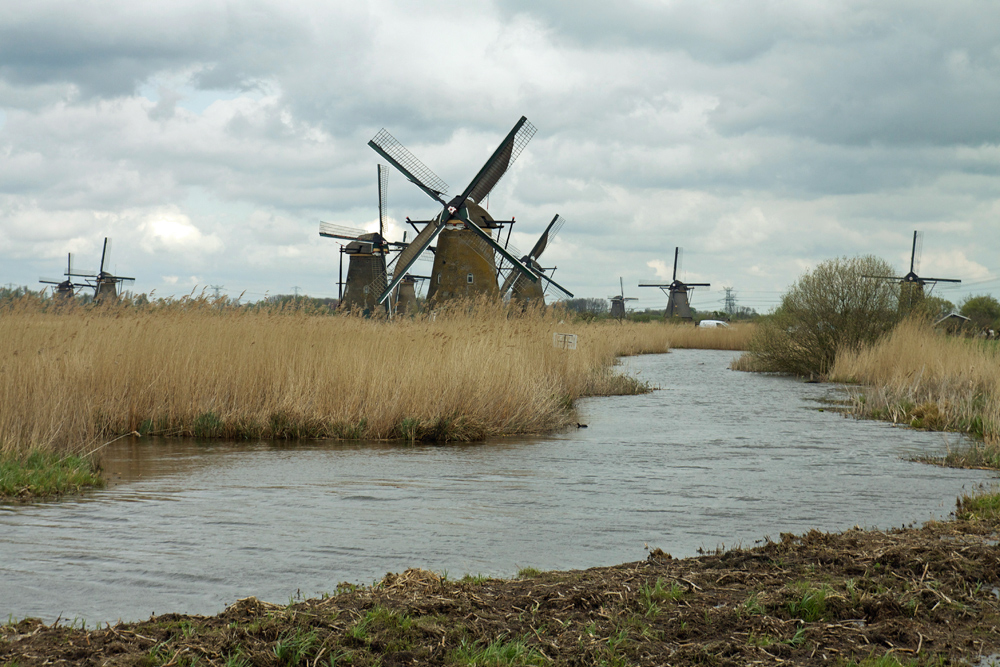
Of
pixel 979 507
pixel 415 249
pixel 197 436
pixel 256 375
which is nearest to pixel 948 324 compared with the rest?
pixel 415 249

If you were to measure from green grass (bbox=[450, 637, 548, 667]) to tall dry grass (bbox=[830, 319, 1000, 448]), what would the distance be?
28.5 feet

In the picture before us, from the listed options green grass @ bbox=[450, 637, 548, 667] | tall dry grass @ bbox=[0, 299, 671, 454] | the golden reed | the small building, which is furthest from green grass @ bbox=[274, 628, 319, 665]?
the small building

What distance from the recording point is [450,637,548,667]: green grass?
3000 millimetres

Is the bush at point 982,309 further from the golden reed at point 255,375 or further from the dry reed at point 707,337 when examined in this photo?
the golden reed at point 255,375

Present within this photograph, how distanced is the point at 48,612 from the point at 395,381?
7061 millimetres

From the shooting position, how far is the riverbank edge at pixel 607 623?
306 cm

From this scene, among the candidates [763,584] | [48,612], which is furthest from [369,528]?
[763,584]

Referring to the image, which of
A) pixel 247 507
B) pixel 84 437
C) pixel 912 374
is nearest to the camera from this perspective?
pixel 247 507

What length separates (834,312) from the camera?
24.4 meters

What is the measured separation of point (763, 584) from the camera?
13.6ft

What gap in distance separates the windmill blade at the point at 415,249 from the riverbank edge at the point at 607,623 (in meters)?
26.5

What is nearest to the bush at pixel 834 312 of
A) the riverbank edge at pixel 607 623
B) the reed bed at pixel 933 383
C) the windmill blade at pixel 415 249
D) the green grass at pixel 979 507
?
the reed bed at pixel 933 383

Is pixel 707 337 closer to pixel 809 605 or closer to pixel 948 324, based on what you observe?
pixel 948 324

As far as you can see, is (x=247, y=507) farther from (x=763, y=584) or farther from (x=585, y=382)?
(x=585, y=382)
